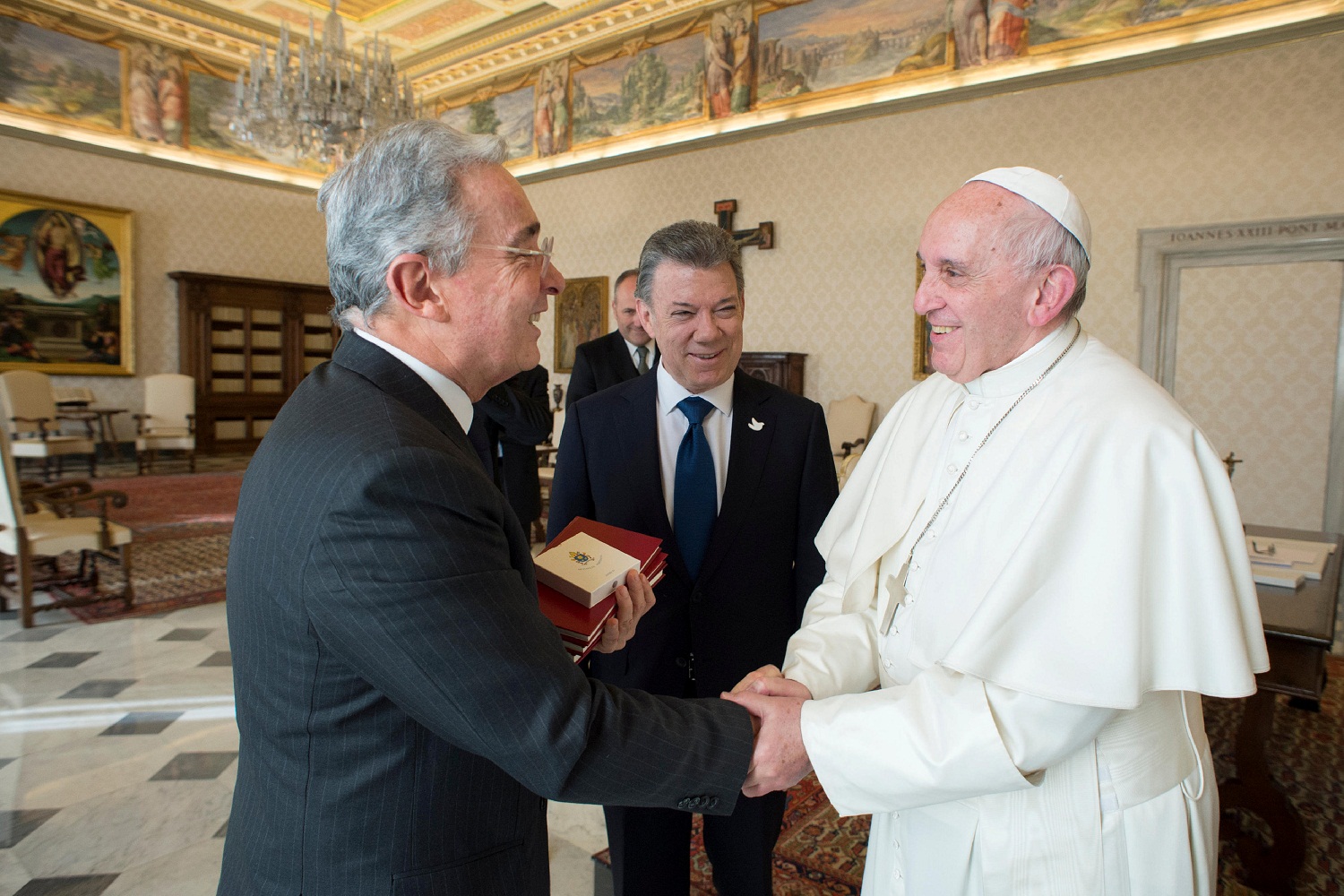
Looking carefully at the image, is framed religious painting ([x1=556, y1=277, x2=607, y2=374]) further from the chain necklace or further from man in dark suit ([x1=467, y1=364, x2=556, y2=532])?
the chain necklace

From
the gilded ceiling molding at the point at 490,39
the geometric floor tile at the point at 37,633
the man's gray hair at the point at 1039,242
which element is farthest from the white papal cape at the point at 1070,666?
the gilded ceiling molding at the point at 490,39

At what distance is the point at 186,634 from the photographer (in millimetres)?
5551

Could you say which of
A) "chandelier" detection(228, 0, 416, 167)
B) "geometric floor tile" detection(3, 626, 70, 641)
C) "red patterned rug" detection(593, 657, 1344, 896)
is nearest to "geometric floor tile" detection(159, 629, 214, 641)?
"geometric floor tile" detection(3, 626, 70, 641)

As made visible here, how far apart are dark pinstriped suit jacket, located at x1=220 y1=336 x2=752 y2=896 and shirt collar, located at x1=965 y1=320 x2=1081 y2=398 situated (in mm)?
836

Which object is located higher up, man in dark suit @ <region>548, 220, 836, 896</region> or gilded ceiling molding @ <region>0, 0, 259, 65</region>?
gilded ceiling molding @ <region>0, 0, 259, 65</region>

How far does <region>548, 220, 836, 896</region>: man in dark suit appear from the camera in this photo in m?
2.09

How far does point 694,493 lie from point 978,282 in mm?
922

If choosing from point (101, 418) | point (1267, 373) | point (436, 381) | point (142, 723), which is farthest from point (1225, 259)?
point (101, 418)

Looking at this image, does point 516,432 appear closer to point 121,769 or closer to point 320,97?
point 121,769

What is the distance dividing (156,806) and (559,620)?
300 cm

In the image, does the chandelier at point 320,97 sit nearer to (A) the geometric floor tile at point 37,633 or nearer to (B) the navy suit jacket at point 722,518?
(A) the geometric floor tile at point 37,633

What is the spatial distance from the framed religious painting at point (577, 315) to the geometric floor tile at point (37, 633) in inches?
278

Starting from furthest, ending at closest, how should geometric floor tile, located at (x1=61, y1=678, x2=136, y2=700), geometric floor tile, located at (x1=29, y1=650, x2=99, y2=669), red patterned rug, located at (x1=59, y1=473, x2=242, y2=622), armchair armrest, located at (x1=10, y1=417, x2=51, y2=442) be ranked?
armchair armrest, located at (x1=10, y1=417, x2=51, y2=442)
red patterned rug, located at (x1=59, y1=473, x2=242, y2=622)
geometric floor tile, located at (x1=29, y1=650, x2=99, y2=669)
geometric floor tile, located at (x1=61, y1=678, x2=136, y2=700)

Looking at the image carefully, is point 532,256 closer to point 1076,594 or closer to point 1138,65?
point 1076,594
